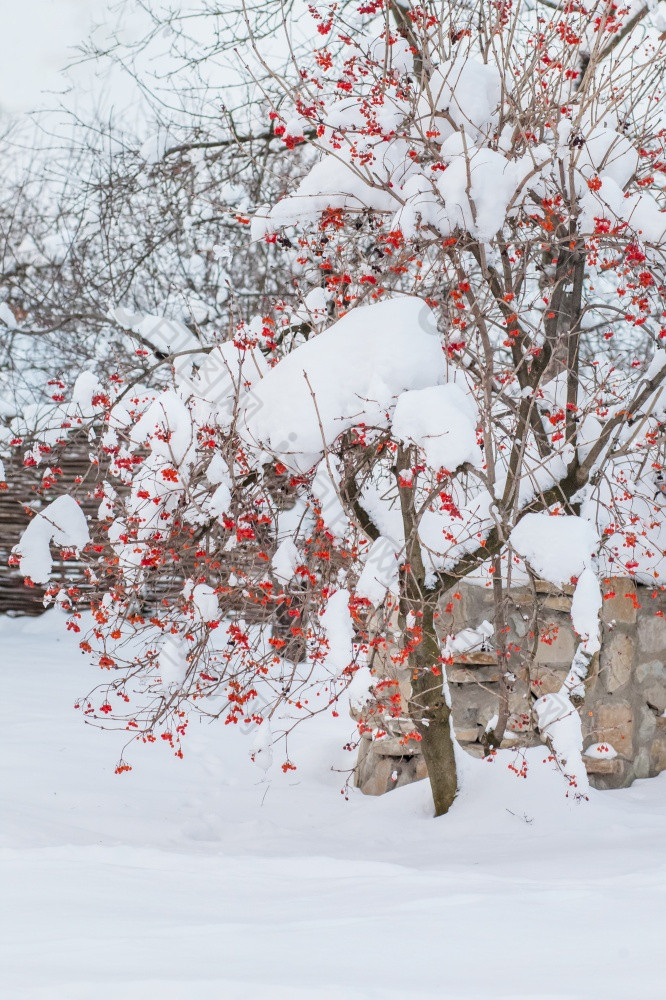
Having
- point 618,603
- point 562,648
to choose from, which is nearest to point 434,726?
point 562,648

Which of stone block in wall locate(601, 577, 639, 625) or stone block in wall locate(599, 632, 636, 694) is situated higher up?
stone block in wall locate(601, 577, 639, 625)

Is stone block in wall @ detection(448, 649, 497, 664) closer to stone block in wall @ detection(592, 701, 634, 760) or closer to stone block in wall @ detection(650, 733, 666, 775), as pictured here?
stone block in wall @ detection(592, 701, 634, 760)

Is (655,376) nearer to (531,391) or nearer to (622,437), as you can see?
(622,437)

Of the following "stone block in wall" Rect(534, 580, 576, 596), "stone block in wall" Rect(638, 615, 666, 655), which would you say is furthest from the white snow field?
"stone block in wall" Rect(534, 580, 576, 596)

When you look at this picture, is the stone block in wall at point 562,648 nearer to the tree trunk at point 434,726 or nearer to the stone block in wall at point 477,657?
the stone block in wall at point 477,657

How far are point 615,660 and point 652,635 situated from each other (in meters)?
0.30

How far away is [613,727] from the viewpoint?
4.57 m

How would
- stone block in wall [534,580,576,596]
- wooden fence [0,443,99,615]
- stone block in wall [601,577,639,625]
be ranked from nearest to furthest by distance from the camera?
stone block in wall [534,580,576,596] < stone block in wall [601,577,639,625] < wooden fence [0,443,99,615]

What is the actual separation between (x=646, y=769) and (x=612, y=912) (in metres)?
2.26

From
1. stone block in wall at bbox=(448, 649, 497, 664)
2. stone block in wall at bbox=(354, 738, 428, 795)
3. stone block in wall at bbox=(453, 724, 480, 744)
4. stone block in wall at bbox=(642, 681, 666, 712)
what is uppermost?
stone block in wall at bbox=(448, 649, 497, 664)

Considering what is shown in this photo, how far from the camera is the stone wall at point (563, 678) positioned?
4543 millimetres

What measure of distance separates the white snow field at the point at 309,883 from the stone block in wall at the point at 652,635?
642 mm

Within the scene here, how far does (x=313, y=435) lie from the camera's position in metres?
3.18

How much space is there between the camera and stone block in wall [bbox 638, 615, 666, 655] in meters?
4.73
